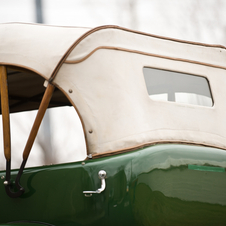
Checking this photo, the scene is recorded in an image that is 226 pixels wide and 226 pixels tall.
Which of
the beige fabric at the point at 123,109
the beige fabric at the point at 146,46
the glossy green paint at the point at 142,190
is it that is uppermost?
the beige fabric at the point at 146,46

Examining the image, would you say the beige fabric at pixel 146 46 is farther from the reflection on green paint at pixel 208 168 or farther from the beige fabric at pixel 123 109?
the reflection on green paint at pixel 208 168

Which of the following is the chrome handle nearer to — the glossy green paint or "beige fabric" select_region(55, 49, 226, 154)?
the glossy green paint

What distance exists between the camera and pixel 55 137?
6.95 m

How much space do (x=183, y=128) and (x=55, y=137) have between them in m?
5.12

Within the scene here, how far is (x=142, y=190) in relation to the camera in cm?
184

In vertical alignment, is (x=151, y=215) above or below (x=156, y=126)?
below

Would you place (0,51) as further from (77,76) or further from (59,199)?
(59,199)

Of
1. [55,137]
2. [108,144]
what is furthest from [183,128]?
[55,137]

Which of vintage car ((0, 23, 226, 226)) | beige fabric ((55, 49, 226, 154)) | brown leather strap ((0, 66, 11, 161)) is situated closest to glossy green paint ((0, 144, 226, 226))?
vintage car ((0, 23, 226, 226))

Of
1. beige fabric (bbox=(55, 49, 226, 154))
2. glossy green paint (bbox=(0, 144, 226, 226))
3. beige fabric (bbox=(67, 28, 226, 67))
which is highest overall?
beige fabric (bbox=(67, 28, 226, 67))

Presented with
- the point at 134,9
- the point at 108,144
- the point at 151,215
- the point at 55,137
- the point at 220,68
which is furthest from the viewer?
the point at 134,9

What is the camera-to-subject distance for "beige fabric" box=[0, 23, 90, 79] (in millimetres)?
2094

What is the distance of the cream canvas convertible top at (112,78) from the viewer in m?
2.02

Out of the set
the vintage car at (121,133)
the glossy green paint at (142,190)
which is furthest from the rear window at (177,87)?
the glossy green paint at (142,190)
